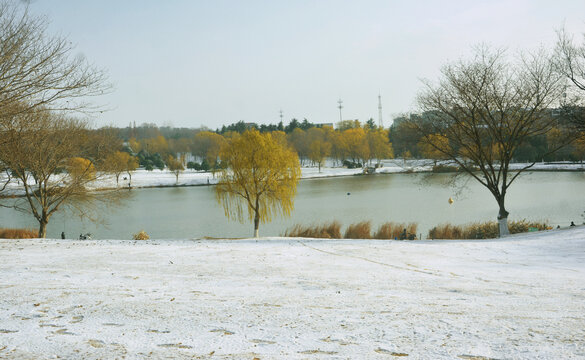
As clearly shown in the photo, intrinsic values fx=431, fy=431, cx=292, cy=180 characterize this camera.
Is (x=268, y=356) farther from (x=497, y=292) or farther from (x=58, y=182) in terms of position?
(x=58, y=182)

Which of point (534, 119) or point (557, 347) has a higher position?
point (534, 119)

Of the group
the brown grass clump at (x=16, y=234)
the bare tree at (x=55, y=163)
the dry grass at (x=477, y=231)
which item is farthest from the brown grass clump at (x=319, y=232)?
the brown grass clump at (x=16, y=234)

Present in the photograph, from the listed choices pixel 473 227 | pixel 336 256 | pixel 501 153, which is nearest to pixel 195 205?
pixel 473 227

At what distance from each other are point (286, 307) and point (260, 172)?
1954 cm

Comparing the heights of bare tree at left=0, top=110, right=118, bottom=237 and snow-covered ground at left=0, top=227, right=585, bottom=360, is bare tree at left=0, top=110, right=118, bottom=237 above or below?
above

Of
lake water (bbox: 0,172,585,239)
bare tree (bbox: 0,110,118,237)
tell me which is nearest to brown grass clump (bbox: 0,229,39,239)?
bare tree (bbox: 0,110,118,237)

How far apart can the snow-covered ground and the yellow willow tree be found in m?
14.9

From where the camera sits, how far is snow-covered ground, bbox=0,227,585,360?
4.14 meters

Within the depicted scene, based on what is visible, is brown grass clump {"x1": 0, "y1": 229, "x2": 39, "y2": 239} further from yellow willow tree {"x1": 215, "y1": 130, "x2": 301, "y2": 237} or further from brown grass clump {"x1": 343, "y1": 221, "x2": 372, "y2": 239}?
brown grass clump {"x1": 343, "y1": 221, "x2": 372, "y2": 239}

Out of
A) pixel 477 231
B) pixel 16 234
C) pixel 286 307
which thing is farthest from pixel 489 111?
pixel 16 234

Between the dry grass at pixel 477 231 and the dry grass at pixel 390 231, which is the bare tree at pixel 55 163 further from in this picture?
the dry grass at pixel 477 231

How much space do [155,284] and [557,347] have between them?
17.7ft

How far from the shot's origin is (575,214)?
25.3 m

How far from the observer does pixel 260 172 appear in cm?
2484
